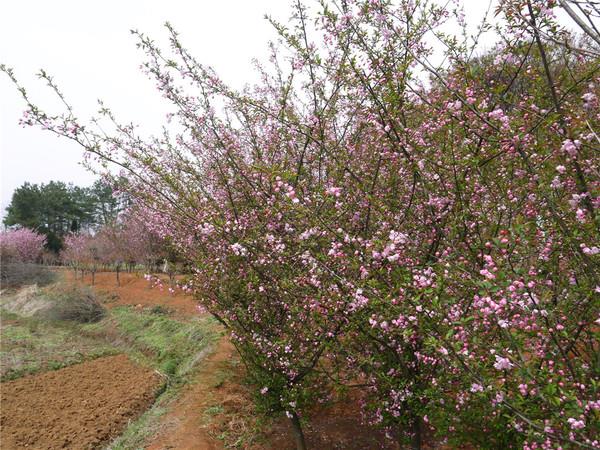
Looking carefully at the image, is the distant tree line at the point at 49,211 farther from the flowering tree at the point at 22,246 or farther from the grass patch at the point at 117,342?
the grass patch at the point at 117,342

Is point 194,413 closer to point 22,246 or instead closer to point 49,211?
point 22,246

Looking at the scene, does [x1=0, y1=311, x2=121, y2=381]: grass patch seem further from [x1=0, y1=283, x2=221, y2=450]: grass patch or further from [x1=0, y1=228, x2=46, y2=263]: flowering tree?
[x1=0, y1=228, x2=46, y2=263]: flowering tree

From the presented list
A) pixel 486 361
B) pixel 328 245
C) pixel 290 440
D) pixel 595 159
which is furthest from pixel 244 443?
pixel 595 159

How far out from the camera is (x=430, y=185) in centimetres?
329

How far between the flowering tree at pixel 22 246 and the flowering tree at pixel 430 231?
31.2 metres

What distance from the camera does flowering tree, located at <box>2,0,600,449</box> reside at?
86.7 inches

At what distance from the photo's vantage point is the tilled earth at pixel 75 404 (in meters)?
7.03

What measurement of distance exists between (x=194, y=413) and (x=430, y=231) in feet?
18.5

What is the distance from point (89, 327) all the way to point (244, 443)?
12.0m

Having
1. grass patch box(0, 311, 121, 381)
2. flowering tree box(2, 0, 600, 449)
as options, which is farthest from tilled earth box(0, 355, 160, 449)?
flowering tree box(2, 0, 600, 449)

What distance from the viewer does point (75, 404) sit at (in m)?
8.38

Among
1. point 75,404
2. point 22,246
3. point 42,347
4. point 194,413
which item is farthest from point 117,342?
point 22,246

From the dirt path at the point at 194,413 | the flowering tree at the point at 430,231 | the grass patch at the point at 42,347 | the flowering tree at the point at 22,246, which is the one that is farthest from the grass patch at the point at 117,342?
the flowering tree at the point at 22,246

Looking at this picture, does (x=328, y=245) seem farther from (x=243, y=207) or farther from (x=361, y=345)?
(x=243, y=207)
